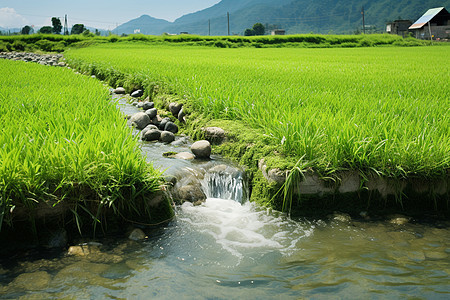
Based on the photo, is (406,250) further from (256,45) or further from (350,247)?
(256,45)

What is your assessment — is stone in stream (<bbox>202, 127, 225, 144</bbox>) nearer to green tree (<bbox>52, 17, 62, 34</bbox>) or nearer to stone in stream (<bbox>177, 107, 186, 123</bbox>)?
stone in stream (<bbox>177, 107, 186, 123</bbox>)

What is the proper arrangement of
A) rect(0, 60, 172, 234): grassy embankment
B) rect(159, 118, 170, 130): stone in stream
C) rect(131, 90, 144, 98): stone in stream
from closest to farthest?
A: rect(0, 60, 172, 234): grassy embankment → rect(159, 118, 170, 130): stone in stream → rect(131, 90, 144, 98): stone in stream

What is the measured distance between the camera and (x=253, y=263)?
2.33 metres

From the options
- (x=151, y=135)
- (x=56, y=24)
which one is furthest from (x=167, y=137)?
(x=56, y=24)

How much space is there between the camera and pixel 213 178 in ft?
11.9

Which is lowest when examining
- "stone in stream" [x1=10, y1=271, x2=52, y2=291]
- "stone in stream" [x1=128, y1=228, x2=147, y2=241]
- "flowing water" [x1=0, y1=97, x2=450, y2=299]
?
"flowing water" [x1=0, y1=97, x2=450, y2=299]

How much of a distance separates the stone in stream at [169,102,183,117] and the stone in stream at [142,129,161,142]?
3.37 ft

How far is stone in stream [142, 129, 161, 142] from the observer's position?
496 cm

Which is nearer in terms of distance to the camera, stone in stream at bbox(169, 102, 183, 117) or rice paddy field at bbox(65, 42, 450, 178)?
rice paddy field at bbox(65, 42, 450, 178)

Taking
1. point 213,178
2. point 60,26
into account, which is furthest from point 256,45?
point 60,26

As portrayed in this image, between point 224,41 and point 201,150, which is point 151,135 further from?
point 224,41

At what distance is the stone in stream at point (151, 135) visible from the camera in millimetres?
4957

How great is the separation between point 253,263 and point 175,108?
13.2 ft

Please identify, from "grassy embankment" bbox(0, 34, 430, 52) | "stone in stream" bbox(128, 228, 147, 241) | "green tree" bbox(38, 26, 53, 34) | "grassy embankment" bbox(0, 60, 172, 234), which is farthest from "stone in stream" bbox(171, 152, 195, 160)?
"green tree" bbox(38, 26, 53, 34)
